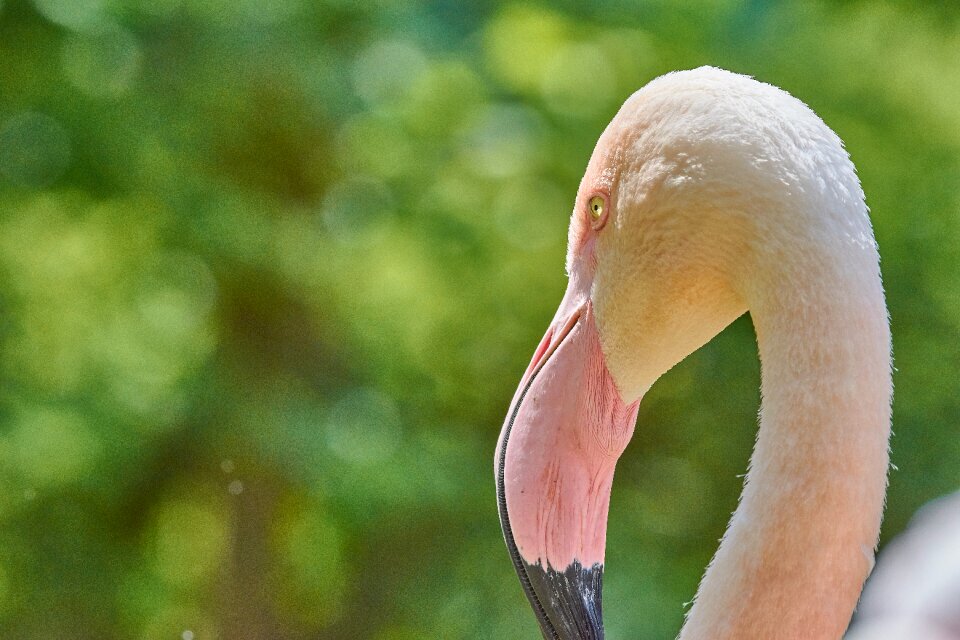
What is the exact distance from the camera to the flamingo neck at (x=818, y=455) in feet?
2.83

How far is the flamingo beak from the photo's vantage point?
98 cm

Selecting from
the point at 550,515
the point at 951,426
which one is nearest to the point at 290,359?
the point at 951,426

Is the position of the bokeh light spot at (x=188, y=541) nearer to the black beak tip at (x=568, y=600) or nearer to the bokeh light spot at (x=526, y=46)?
the bokeh light spot at (x=526, y=46)

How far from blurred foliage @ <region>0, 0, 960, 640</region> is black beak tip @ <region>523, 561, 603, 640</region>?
212 cm

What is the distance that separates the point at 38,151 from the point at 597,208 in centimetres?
256

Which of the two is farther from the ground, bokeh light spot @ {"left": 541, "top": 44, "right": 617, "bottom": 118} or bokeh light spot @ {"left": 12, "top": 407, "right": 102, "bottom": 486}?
bokeh light spot @ {"left": 541, "top": 44, "right": 617, "bottom": 118}

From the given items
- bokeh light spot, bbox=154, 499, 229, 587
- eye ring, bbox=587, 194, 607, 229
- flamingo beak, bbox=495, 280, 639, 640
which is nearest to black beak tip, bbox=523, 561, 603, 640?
flamingo beak, bbox=495, 280, 639, 640

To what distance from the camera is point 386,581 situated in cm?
356

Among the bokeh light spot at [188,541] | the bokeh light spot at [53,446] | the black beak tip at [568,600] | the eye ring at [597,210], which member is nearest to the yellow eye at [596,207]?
the eye ring at [597,210]

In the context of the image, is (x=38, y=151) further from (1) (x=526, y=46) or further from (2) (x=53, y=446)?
(1) (x=526, y=46)

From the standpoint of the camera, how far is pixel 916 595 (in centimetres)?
109

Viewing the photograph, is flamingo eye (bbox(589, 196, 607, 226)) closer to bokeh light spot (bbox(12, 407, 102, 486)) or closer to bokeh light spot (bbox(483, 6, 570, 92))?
bokeh light spot (bbox(483, 6, 570, 92))

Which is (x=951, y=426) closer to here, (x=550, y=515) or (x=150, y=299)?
(x=150, y=299)

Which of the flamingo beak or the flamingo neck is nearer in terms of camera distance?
the flamingo neck
